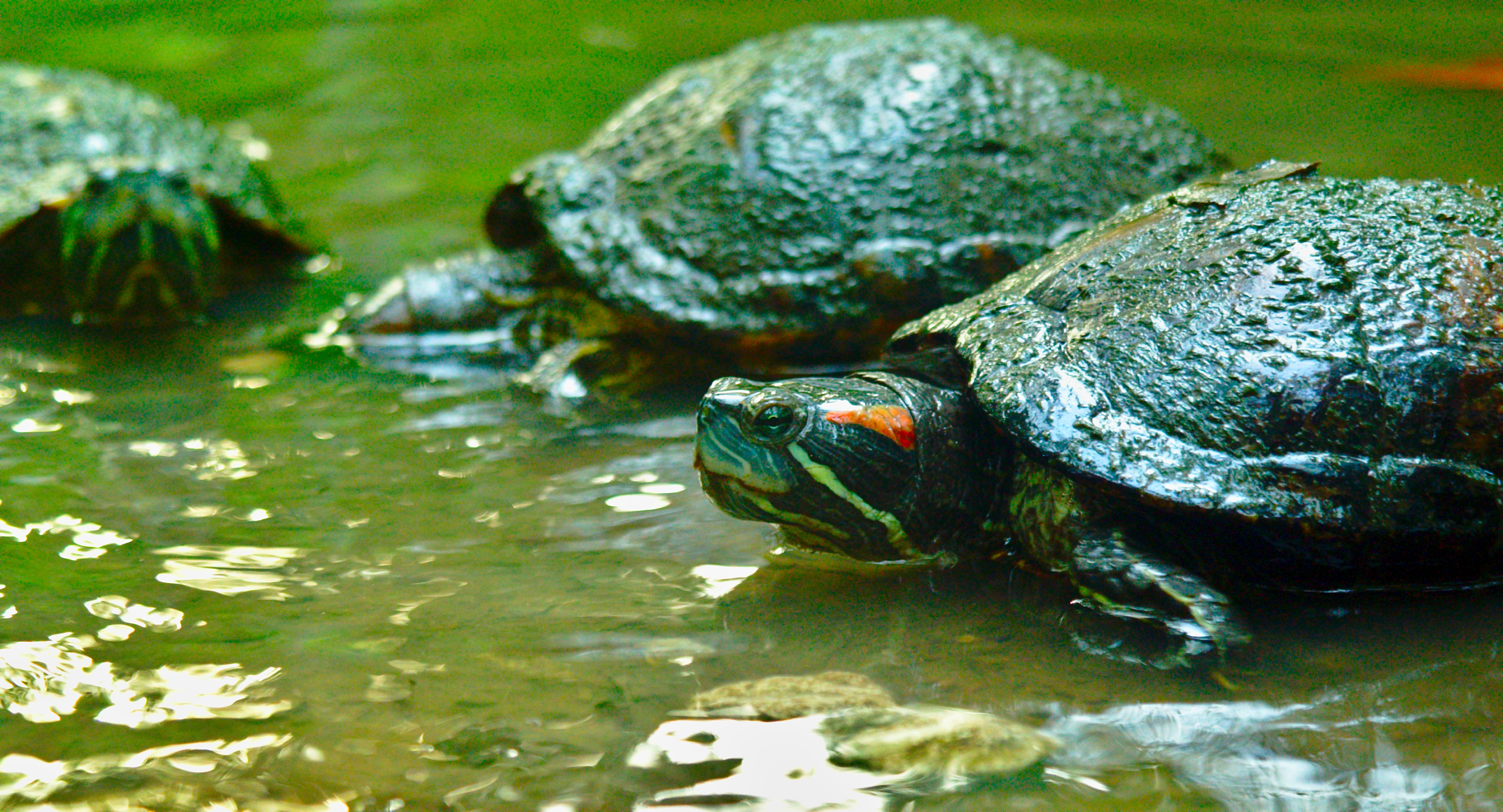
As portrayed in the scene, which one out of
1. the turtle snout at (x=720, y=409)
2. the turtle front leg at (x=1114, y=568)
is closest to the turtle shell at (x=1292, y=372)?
the turtle front leg at (x=1114, y=568)

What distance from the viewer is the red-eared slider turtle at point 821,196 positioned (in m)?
4.37

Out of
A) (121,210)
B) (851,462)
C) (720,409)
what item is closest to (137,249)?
(121,210)

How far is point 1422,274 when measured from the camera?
9.25 ft

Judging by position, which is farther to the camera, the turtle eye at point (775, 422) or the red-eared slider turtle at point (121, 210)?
the red-eared slider turtle at point (121, 210)

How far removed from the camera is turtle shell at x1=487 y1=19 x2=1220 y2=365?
436 cm

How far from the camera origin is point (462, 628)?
2809 millimetres

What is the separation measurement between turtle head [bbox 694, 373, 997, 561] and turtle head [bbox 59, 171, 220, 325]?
10.7 ft

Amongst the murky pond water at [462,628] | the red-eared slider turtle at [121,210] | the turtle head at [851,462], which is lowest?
the murky pond water at [462,628]

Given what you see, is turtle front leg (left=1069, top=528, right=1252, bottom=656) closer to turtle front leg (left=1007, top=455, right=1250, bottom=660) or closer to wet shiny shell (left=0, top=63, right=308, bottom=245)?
turtle front leg (left=1007, top=455, right=1250, bottom=660)

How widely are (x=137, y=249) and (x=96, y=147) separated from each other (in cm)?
98

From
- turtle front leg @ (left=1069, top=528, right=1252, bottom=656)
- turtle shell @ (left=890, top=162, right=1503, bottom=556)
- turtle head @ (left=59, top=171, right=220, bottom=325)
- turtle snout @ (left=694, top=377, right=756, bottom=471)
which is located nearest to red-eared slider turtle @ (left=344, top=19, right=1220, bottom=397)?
turtle head @ (left=59, top=171, right=220, bottom=325)

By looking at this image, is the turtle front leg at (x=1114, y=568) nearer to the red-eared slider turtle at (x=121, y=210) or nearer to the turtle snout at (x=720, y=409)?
the turtle snout at (x=720, y=409)

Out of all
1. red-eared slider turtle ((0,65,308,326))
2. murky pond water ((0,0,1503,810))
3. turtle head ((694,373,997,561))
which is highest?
red-eared slider turtle ((0,65,308,326))

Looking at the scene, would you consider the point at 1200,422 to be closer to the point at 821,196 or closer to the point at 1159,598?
the point at 1159,598
